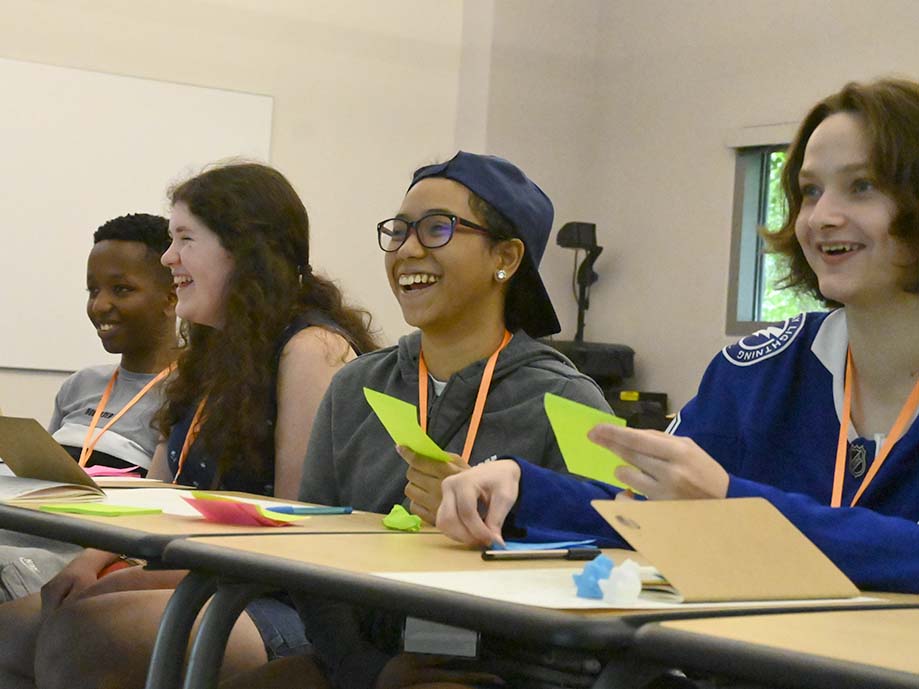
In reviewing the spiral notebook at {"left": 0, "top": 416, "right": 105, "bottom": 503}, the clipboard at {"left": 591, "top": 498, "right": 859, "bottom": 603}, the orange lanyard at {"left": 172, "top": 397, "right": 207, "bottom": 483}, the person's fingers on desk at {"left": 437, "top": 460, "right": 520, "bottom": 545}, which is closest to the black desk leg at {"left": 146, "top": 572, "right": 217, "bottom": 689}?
the person's fingers on desk at {"left": 437, "top": 460, "right": 520, "bottom": 545}

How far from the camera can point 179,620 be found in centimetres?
156

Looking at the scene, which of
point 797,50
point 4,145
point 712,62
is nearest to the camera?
point 4,145

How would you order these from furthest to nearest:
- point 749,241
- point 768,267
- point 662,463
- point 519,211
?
1. point 749,241
2. point 768,267
3. point 519,211
4. point 662,463

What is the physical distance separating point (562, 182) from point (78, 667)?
18.6 ft

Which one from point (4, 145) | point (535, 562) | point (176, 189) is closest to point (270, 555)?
point (535, 562)

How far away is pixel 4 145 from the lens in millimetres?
5910

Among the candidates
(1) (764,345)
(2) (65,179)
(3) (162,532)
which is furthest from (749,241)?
→ (3) (162,532)

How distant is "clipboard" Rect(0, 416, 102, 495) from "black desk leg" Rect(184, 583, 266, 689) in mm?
591

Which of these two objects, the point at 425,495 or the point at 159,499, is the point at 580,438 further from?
the point at 159,499

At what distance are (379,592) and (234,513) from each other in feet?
1.97

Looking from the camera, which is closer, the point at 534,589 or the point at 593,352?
the point at 534,589

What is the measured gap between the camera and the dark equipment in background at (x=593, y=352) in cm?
679

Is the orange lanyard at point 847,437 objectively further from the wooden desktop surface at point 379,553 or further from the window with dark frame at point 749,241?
the window with dark frame at point 749,241

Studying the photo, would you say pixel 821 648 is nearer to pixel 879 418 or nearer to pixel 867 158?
pixel 879 418
